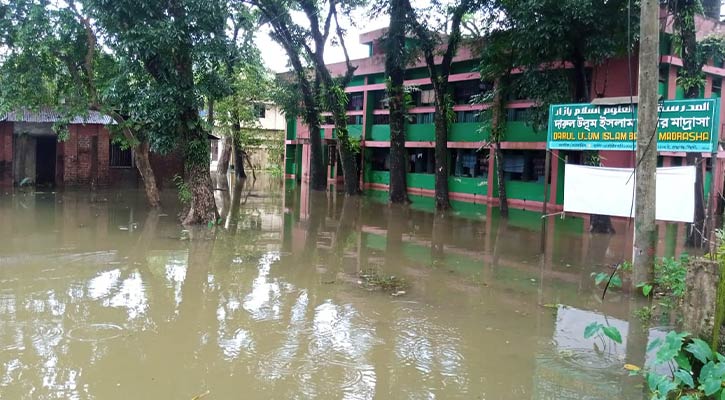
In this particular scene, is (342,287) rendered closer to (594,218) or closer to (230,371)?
(230,371)

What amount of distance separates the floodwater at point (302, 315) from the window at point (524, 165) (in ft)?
26.7

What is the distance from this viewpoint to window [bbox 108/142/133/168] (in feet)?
83.8

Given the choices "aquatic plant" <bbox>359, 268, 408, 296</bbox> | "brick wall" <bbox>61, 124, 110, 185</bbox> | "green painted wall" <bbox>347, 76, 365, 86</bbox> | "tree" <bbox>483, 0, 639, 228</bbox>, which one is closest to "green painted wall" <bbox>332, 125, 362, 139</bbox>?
"green painted wall" <bbox>347, 76, 365, 86</bbox>

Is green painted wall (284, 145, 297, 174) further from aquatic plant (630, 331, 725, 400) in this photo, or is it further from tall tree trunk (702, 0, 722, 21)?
aquatic plant (630, 331, 725, 400)

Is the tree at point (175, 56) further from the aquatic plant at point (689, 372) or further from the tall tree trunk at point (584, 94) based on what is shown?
the aquatic plant at point (689, 372)

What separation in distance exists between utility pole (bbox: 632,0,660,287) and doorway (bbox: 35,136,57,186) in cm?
2431

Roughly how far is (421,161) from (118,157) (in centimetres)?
1354

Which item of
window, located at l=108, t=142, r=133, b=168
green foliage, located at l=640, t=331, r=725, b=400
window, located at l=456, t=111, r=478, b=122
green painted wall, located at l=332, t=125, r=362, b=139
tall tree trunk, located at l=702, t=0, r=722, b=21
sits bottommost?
green foliage, located at l=640, t=331, r=725, b=400

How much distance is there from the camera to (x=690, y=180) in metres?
8.86

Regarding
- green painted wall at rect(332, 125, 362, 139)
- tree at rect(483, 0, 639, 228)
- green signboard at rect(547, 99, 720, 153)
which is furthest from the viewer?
green painted wall at rect(332, 125, 362, 139)

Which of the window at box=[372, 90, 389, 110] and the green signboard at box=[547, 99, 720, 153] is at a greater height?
the window at box=[372, 90, 389, 110]

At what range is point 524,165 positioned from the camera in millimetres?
22609

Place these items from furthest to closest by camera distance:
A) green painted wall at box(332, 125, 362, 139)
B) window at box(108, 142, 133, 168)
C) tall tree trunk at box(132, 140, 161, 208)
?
green painted wall at box(332, 125, 362, 139) → window at box(108, 142, 133, 168) → tall tree trunk at box(132, 140, 161, 208)

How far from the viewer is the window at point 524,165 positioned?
2209 cm
